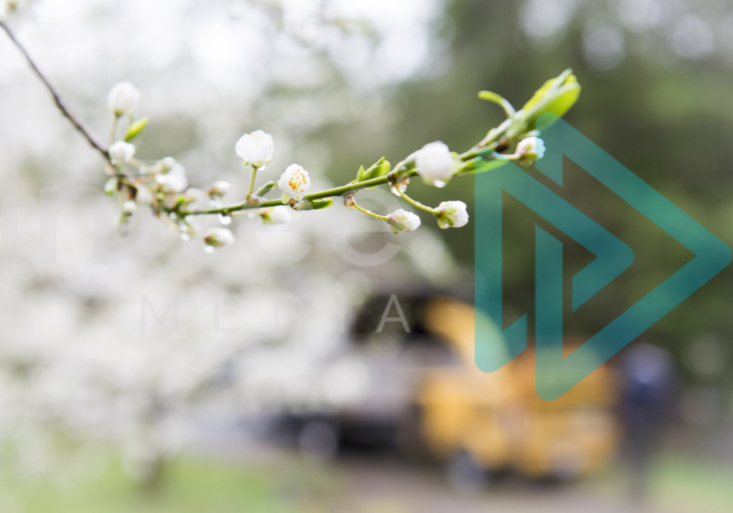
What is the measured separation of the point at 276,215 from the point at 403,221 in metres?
0.21

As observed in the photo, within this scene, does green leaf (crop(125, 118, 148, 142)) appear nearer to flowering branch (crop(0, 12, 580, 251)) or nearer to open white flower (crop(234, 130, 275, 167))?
flowering branch (crop(0, 12, 580, 251))

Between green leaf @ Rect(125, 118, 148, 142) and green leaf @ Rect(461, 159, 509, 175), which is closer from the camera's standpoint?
green leaf @ Rect(461, 159, 509, 175)

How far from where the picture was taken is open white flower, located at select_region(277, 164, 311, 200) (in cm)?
71

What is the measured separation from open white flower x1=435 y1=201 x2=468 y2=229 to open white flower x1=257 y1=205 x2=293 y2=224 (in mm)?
240

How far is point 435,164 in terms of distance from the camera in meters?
0.58

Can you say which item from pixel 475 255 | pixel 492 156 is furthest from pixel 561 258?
pixel 492 156

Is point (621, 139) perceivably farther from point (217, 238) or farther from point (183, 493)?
point (217, 238)

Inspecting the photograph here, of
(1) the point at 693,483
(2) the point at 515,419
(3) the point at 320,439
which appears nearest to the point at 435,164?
(2) the point at 515,419

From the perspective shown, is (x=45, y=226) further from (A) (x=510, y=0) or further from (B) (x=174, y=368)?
(A) (x=510, y=0)

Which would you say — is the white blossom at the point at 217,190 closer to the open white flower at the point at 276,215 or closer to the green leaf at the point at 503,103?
the open white flower at the point at 276,215

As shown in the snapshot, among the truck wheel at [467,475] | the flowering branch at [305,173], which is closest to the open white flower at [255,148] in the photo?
the flowering branch at [305,173]

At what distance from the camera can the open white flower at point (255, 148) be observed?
0.73 meters

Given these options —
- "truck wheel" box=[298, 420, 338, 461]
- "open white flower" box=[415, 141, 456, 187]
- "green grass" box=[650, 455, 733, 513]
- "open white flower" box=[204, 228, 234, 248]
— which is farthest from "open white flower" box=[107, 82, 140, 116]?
"truck wheel" box=[298, 420, 338, 461]

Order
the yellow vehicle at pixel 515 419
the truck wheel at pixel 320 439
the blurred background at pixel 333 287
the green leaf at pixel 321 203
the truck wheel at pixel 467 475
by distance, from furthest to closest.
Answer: the truck wheel at pixel 320 439, the truck wheel at pixel 467 475, the yellow vehicle at pixel 515 419, the blurred background at pixel 333 287, the green leaf at pixel 321 203
